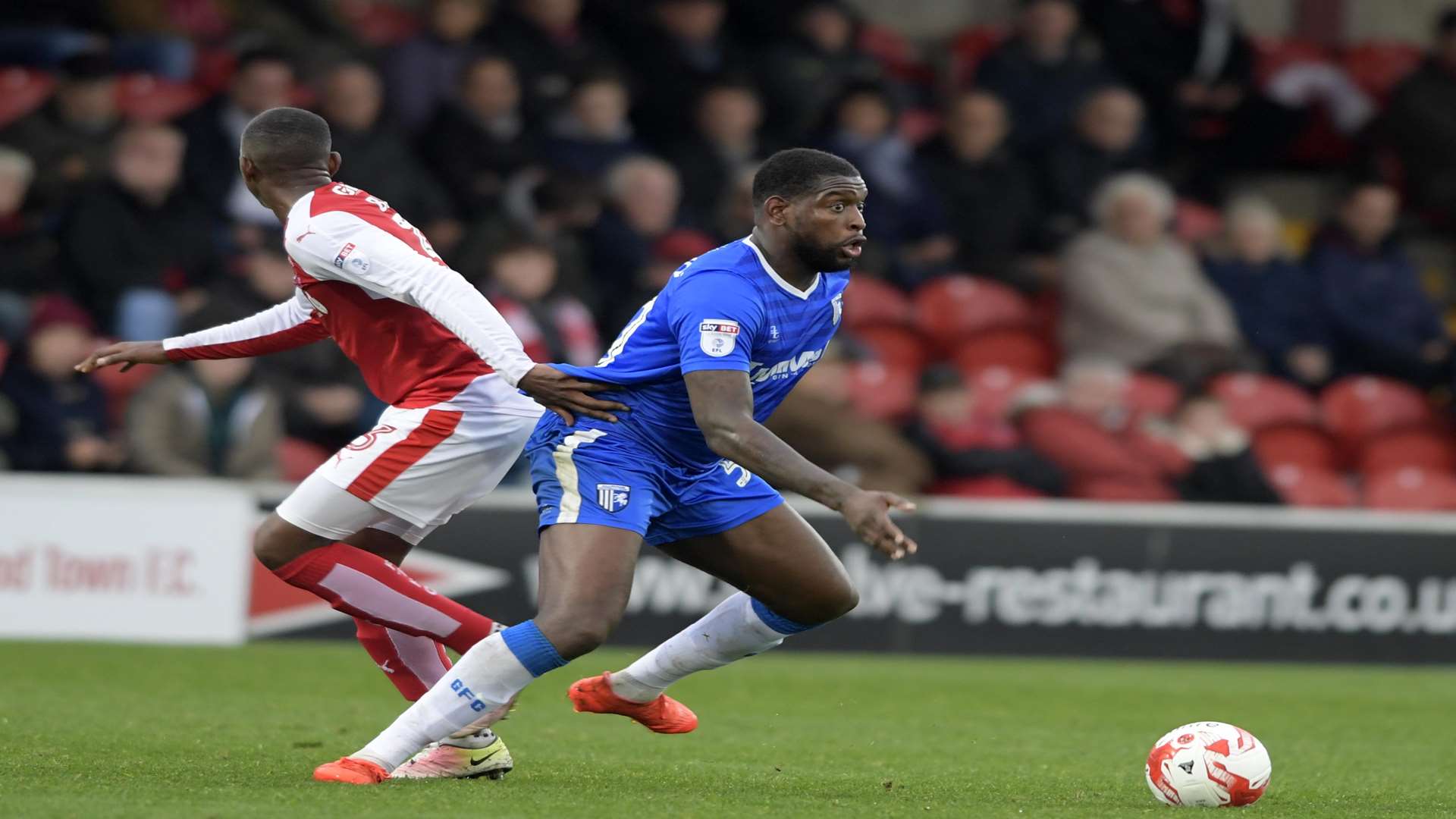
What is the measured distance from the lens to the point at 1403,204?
52.5ft

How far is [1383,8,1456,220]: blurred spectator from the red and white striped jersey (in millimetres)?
11538

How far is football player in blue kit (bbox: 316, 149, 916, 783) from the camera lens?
5.42 metres

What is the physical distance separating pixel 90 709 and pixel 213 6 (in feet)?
24.8

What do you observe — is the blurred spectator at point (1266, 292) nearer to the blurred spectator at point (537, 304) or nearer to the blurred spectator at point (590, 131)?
the blurred spectator at point (590, 131)

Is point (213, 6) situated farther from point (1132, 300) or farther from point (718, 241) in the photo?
point (1132, 300)

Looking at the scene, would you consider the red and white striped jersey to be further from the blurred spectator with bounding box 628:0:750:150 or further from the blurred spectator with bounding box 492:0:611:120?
the blurred spectator with bounding box 628:0:750:150

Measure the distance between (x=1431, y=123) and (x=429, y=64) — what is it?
7.85 m

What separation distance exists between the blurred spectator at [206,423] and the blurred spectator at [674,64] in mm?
4117

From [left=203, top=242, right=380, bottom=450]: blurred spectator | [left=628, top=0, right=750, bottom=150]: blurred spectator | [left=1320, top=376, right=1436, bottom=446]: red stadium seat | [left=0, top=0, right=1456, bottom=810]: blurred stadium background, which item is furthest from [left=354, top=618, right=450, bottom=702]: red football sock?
[left=1320, top=376, right=1436, bottom=446]: red stadium seat

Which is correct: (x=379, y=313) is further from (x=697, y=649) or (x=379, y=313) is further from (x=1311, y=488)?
(x=1311, y=488)

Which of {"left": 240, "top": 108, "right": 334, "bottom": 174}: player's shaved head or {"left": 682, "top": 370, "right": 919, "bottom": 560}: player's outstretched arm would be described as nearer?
{"left": 682, "top": 370, "right": 919, "bottom": 560}: player's outstretched arm

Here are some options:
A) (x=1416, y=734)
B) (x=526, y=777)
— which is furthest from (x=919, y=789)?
(x=1416, y=734)

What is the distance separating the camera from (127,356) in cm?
636

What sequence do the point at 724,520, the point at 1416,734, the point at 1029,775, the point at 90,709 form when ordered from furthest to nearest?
1. the point at 1416,734
2. the point at 90,709
3. the point at 1029,775
4. the point at 724,520
